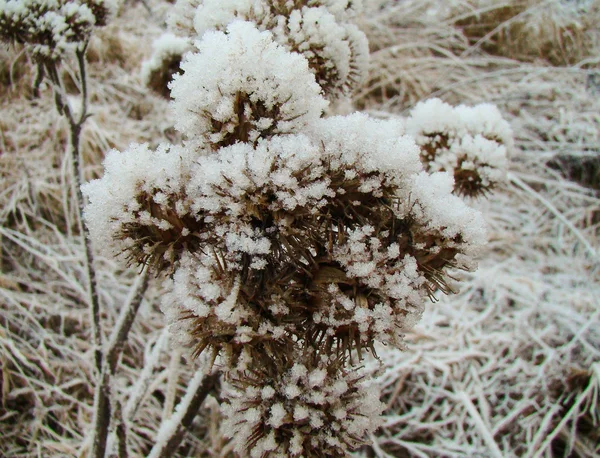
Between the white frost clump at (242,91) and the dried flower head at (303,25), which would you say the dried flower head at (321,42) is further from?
the white frost clump at (242,91)

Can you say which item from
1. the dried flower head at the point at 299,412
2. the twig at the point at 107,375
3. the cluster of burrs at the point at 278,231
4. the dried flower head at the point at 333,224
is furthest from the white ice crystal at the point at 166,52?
the dried flower head at the point at 299,412

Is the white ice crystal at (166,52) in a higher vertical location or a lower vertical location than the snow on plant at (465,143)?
higher

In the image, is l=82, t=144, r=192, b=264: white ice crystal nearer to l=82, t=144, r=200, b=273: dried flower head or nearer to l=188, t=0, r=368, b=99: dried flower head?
l=82, t=144, r=200, b=273: dried flower head

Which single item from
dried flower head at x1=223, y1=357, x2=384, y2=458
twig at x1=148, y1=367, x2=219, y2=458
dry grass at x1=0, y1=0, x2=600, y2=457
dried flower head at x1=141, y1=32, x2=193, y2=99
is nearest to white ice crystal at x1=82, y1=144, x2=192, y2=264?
dried flower head at x1=223, y1=357, x2=384, y2=458

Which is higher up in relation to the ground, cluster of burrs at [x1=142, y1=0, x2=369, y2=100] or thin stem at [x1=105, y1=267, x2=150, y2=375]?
cluster of burrs at [x1=142, y1=0, x2=369, y2=100]

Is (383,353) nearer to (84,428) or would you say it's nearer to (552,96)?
(84,428)
